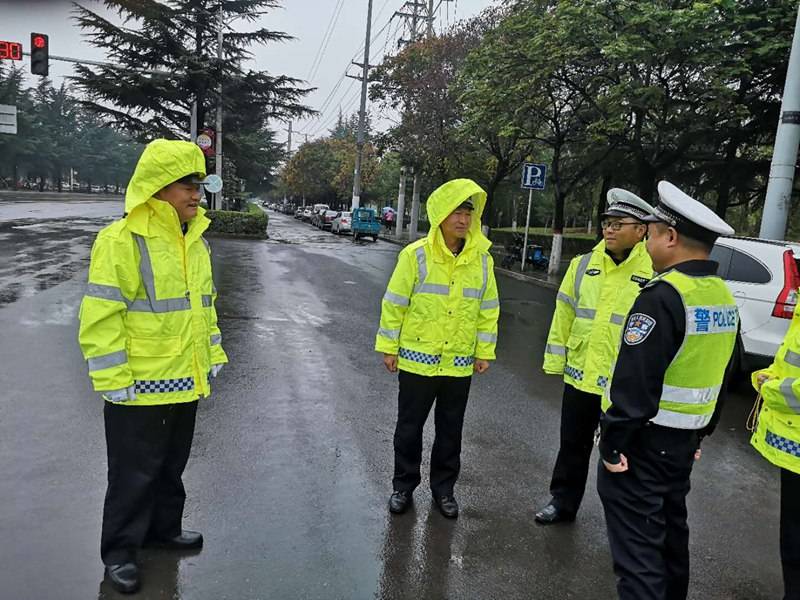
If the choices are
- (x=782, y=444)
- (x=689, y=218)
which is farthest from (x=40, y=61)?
(x=782, y=444)

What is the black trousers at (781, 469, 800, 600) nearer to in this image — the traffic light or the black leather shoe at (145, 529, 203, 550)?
the black leather shoe at (145, 529, 203, 550)

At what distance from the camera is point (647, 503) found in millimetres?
2498

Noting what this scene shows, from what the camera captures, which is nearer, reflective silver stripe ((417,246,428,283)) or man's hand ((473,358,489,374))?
reflective silver stripe ((417,246,428,283))

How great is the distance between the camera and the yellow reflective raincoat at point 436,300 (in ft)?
12.0


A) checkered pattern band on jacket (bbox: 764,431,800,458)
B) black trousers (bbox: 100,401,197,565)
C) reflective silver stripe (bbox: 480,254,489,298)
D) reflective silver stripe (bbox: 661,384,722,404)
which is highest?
reflective silver stripe (bbox: 480,254,489,298)

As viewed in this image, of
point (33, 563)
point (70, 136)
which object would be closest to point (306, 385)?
point (33, 563)

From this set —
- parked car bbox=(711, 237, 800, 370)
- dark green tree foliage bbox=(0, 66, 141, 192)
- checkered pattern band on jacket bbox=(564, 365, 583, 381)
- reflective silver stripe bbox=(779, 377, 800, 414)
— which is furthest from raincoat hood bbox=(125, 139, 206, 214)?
dark green tree foliage bbox=(0, 66, 141, 192)

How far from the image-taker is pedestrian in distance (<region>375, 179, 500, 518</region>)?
366 cm

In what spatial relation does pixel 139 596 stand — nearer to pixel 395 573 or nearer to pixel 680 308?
pixel 395 573

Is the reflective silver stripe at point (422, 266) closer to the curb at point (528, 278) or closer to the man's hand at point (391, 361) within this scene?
the man's hand at point (391, 361)

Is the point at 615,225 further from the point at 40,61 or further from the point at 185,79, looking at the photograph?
the point at 185,79

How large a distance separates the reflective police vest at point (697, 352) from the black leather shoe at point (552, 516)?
148 centimetres

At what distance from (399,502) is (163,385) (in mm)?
1628

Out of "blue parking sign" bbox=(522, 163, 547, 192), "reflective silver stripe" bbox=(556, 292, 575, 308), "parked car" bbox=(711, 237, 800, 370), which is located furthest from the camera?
"blue parking sign" bbox=(522, 163, 547, 192)
